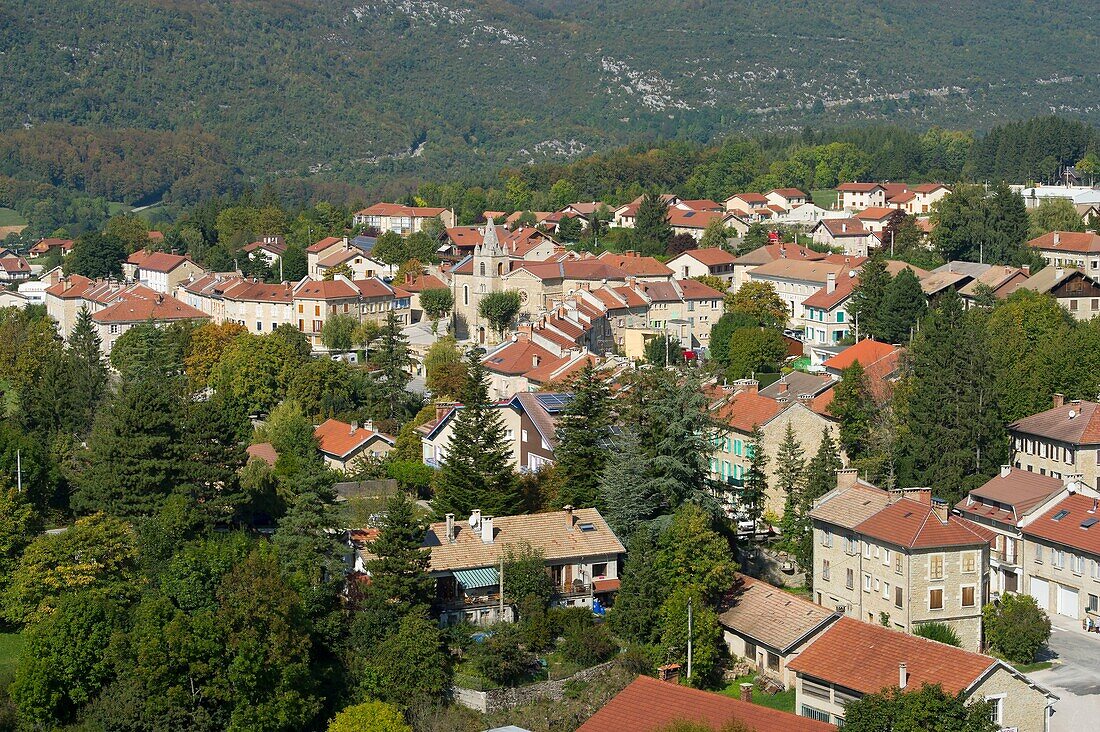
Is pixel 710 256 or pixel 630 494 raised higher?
pixel 630 494

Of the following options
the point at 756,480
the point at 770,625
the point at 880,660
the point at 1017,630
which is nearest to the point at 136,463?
the point at 756,480

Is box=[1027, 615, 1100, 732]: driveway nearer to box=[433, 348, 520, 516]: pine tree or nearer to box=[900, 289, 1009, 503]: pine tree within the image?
box=[900, 289, 1009, 503]: pine tree

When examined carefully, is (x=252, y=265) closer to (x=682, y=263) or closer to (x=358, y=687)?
(x=682, y=263)

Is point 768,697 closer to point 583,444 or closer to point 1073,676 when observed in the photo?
point 1073,676

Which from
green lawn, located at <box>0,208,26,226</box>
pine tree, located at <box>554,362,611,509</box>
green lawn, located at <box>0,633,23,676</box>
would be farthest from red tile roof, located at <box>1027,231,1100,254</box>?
green lawn, located at <box>0,208,26,226</box>

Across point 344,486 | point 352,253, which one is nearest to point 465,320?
point 352,253

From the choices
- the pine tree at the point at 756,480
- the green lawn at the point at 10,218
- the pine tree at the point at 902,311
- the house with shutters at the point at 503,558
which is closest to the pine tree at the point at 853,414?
the pine tree at the point at 756,480
